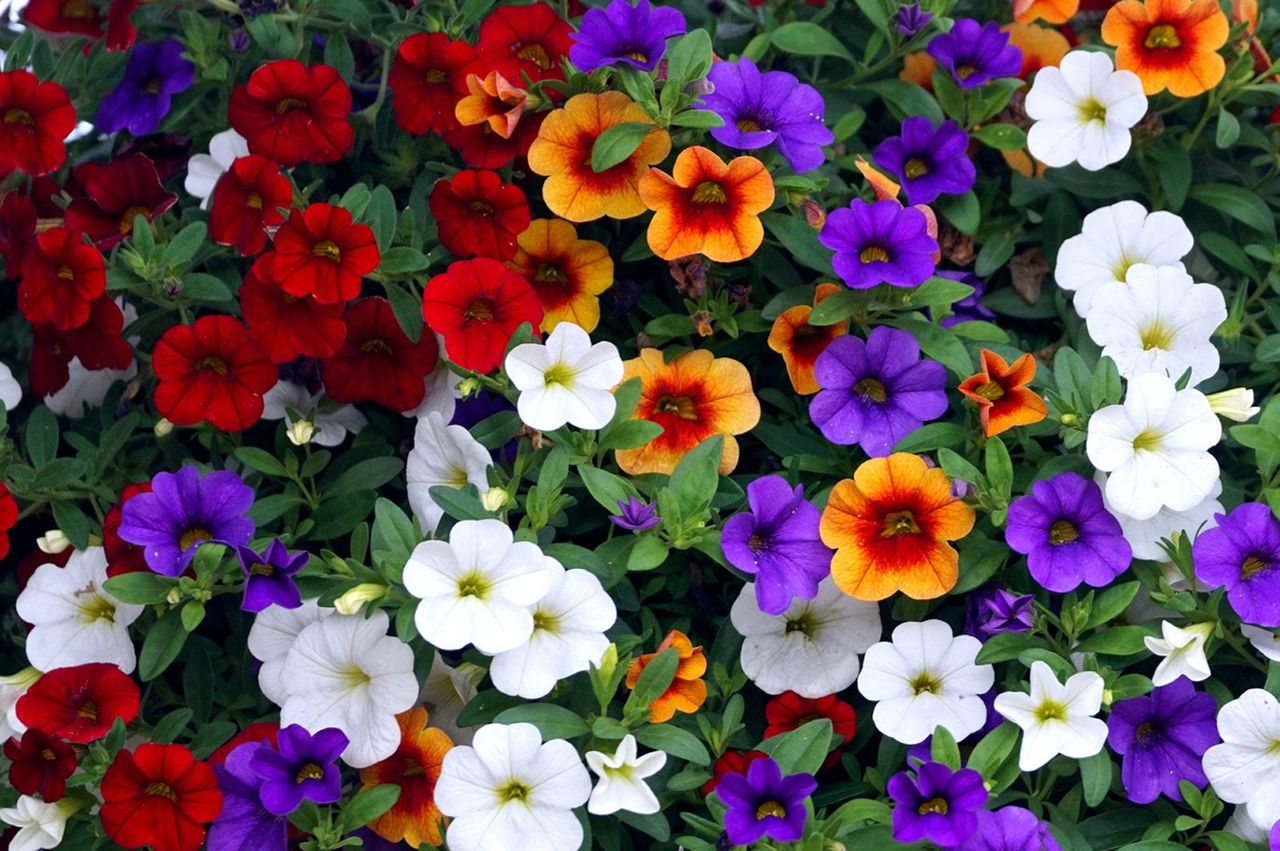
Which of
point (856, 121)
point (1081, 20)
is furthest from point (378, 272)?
point (1081, 20)

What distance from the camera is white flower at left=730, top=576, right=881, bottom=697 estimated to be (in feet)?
4.28

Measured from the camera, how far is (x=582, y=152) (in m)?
1.40

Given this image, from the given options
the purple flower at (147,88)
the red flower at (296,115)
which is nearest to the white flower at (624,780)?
the red flower at (296,115)

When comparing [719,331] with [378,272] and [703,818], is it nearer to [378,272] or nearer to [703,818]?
[378,272]

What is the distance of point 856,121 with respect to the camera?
1556mm

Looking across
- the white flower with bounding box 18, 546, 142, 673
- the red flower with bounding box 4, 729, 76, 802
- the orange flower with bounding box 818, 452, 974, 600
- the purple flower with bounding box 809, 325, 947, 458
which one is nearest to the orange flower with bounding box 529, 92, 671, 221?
the purple flower with bounding box 809, 325, 947, 458

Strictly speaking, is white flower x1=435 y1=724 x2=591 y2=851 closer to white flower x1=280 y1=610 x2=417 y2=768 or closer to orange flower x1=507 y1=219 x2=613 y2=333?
white flower x1=280 y1=610 x2=417 y2=768

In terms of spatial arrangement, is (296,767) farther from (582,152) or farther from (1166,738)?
(1166,738)

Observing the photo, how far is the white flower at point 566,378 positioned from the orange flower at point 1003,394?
34 centimetres

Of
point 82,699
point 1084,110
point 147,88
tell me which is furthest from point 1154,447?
point 147,88

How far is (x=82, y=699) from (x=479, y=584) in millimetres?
417

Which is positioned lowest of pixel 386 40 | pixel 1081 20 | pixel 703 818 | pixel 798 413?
pixel 703 818

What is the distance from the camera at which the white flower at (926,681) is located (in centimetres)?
125

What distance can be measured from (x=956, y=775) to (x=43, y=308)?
1004mm
